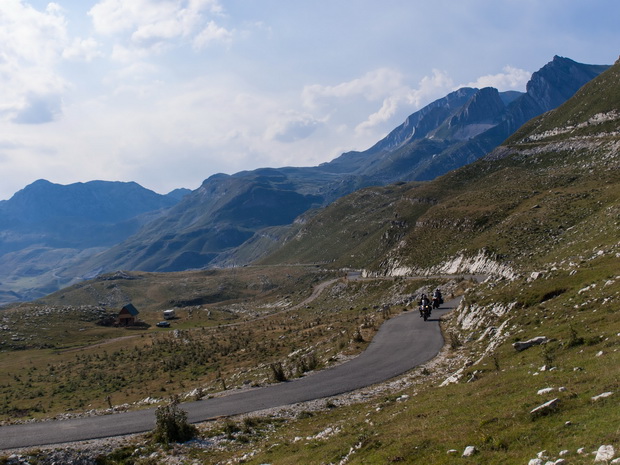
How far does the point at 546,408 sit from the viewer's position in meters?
11.5

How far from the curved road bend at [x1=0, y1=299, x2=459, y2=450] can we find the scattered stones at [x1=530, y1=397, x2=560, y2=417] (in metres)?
14.5

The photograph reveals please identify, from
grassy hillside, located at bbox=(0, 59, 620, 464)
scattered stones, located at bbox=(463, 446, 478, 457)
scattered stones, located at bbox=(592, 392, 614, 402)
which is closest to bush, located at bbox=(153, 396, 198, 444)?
grassy hillside, located at bbox=(0, 59, 620, 464)

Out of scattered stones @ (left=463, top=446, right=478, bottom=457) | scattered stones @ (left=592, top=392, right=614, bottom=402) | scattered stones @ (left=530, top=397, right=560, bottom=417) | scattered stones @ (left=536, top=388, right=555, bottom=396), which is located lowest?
scattered stones @ (left=536, top=388, right=555, bottom=396)

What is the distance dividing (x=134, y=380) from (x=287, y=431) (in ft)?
103

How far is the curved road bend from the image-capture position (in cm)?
2173

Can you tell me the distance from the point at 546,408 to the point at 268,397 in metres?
16.8

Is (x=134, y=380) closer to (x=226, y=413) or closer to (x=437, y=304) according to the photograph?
(x=226, y=413)

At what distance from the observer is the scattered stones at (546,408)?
11398mm

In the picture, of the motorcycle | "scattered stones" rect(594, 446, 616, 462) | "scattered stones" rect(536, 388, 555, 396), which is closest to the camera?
"scattered stones" rect(594, 446, 616, 462)

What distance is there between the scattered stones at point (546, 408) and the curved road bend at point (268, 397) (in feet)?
47.6

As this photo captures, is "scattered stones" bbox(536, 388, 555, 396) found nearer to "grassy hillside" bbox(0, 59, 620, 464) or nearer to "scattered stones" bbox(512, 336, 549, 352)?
"grassy hillside" bbox(0, 59, 620, 464)

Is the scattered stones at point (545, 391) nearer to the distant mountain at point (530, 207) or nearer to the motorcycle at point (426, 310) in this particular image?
the distant mountain at point (530, 207)

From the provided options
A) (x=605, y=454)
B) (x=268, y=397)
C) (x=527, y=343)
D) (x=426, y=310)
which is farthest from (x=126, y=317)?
(x=605, y=454)

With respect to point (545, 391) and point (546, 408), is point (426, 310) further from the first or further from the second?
point (546, 408)
